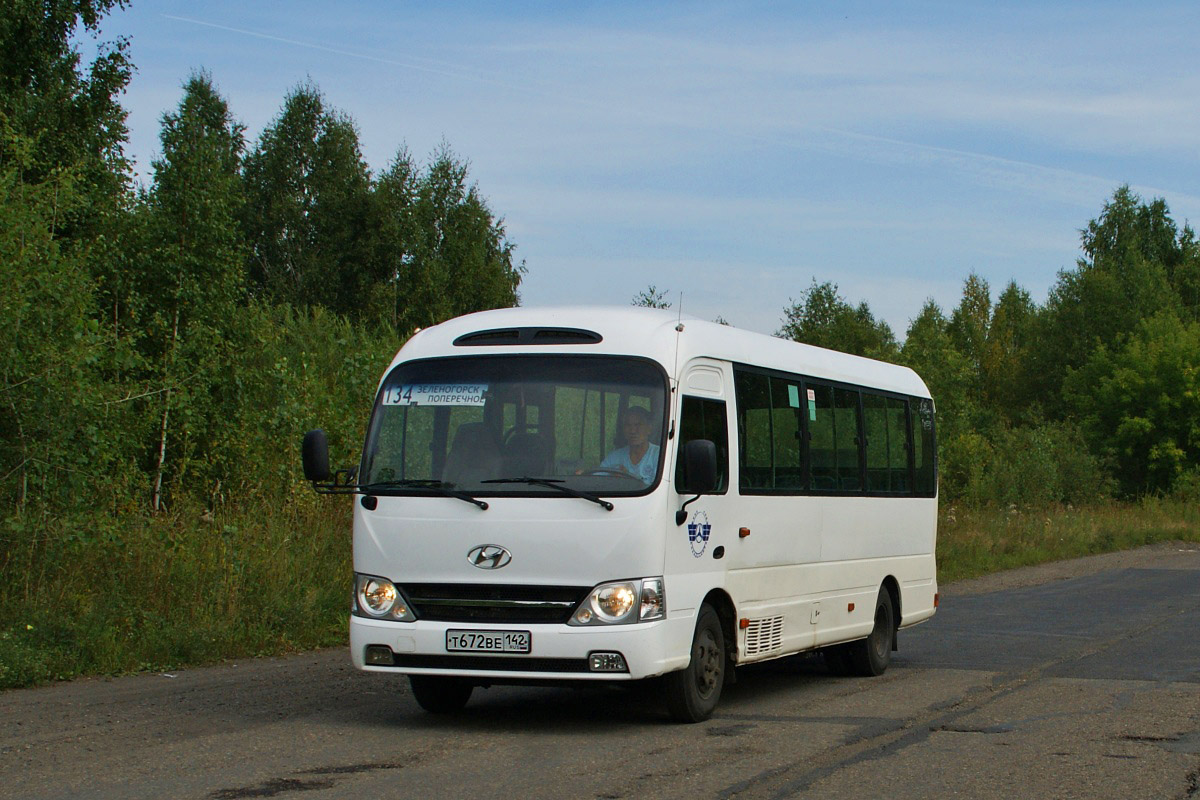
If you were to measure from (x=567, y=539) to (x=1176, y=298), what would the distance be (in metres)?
75.1

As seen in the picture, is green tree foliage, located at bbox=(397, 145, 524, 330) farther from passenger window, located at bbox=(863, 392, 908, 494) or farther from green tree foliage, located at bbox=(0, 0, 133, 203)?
passenger window, located at bbox=(863, 392, 908, 494)

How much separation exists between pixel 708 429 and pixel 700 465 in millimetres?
900

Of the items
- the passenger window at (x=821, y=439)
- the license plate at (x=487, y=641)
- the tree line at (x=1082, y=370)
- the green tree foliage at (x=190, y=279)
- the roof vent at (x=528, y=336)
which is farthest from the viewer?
the tree line at (x=1082, y=370)

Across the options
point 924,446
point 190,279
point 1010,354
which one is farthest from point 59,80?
point 1010,354

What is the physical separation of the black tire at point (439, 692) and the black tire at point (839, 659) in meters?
3.92

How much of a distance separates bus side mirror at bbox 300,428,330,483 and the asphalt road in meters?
1.65

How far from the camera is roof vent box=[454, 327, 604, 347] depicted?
384 inches

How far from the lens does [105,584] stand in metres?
13.7

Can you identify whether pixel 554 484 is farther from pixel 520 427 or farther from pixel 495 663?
pixel 495 663

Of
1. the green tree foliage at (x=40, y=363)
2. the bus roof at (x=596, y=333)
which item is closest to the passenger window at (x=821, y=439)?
the bus roof at (x=596, y=333)

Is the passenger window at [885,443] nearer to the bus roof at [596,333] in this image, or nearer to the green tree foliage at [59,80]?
the bus roof at [596,333]

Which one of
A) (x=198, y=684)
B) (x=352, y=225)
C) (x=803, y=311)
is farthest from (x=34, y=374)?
(x=803, y=311)

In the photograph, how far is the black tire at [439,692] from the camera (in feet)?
32.6

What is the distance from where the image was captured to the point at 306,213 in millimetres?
60906
